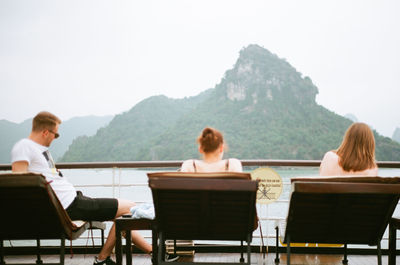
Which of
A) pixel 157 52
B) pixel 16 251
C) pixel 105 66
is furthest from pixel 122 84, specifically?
pixel 16 251

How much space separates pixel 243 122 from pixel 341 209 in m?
34.8

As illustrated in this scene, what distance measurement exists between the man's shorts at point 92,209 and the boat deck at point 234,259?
0.80 m

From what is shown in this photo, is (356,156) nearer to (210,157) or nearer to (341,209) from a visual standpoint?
(341,209)

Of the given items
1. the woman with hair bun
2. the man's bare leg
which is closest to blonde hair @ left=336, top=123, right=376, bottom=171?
the woman with hair bun

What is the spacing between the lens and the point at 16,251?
12.5 feet

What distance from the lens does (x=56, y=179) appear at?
2.77 m

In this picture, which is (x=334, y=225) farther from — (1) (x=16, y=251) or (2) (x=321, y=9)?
(2) (x=321, y=9)

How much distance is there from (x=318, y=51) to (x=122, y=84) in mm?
26446

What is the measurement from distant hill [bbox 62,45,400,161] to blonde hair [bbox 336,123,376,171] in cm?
2123

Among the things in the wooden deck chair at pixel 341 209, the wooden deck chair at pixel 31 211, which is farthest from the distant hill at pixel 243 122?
the wooden deck chair at pixel 31 211

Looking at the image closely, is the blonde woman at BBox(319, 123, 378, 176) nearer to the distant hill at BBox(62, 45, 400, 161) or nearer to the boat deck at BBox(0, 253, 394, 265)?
the boat deck at BBox(0, 253, 394, 265)

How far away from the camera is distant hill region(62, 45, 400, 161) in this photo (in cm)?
3053

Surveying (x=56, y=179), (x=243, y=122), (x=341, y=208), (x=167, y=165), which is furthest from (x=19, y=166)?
(x=243, y=122)

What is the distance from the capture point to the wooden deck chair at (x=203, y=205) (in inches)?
83.7
